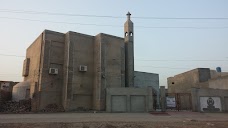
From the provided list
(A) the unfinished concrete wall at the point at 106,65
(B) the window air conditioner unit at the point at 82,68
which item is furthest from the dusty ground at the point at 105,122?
(B) the window air conditioner unit at the point at 82,68

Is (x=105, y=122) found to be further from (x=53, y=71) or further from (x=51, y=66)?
(x=51, y=66)

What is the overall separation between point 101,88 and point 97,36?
8089mm

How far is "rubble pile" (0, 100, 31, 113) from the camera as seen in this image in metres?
26.8

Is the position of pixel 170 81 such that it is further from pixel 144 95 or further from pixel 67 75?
pixel 67 75

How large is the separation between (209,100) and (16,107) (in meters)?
26.1

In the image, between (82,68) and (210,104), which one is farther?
(82,68)

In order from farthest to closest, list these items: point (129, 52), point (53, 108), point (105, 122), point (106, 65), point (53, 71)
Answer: point (129, 52)
point (106, 65)
point (53, 71)
point (53, 108)
point (105, 122)

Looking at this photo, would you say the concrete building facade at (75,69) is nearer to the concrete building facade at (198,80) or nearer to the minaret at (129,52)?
the minaret at (129,52)

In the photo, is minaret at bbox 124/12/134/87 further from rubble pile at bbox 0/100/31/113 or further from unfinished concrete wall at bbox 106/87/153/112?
rubble pile at bbox 0/100/31/113

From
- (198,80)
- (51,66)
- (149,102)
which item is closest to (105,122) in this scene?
(149,102)

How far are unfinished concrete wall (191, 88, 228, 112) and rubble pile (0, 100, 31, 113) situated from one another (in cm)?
2236

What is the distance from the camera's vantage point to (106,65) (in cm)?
3153

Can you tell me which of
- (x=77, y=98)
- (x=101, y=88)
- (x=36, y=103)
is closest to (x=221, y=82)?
(x=101, y=88)

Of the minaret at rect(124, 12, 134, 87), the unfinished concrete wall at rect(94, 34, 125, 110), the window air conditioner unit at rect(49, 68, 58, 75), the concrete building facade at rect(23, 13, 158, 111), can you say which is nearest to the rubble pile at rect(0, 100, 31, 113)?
the concrete building facade at rect(23, 13, 158, 111)
